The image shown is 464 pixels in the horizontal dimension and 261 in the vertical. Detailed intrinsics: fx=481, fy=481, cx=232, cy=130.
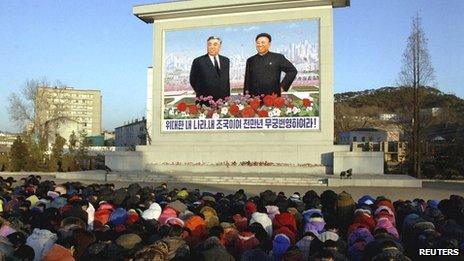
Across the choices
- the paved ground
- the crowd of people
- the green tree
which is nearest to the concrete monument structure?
the paved ground

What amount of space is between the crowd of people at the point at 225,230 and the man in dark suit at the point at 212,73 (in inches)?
632

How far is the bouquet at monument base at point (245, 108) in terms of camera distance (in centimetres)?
2477

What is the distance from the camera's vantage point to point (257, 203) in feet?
31.3

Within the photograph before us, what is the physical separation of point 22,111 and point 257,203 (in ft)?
152

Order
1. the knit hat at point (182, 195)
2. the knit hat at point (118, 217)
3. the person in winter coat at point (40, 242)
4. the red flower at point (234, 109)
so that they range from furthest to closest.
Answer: the red flower at point (234, 109) → the knit hat at point (182, 195) → the knit hat at point (118, 217) → the person in winter coat at point (40, 242)

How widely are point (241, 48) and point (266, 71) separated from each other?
2.08 meters

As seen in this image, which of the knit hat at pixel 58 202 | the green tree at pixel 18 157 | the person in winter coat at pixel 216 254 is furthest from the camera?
the green tree at pixel 18 157

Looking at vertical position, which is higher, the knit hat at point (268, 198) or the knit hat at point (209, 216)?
the knit hat at point (268, 198)

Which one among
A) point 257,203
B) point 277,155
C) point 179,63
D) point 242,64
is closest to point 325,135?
point 277,155

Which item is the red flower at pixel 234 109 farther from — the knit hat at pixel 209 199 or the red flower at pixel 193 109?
the knit hat at pixel 209 199

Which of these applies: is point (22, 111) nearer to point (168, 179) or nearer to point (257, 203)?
point (168, 179)

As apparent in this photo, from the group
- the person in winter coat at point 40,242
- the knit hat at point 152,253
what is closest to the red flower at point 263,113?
the person in winter coat at point 40,242

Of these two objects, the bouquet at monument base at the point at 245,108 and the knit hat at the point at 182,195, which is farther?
the bouquet at monument base at the point at 245,108

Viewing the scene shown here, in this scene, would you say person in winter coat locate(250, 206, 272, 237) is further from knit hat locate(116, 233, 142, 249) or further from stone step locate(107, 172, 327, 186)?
stone step locate(107, 172, 327, 186)
